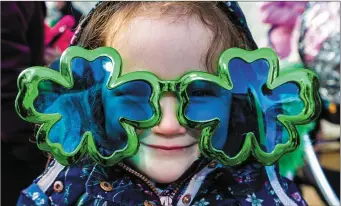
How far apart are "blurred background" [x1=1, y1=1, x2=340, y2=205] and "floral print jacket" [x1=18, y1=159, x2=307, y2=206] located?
211 mm

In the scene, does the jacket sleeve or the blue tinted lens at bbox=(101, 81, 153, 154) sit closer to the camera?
the blue tinted lens at bbox=(101, 81, 153, 154)

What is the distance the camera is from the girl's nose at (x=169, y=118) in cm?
60

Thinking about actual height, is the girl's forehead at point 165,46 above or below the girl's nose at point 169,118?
above

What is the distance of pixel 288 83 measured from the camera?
61 centimetres

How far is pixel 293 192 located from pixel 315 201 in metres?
0.35

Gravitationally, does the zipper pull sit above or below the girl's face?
below

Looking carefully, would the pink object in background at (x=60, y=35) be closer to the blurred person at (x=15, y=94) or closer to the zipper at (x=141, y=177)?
the blurred person at (x=15, y=94)

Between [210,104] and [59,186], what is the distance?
0.98 ft

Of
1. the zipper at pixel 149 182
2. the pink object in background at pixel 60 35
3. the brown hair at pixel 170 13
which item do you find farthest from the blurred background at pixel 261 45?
the zipper at pixel 149 182

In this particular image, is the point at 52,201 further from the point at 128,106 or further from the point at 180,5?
the point at 180,5

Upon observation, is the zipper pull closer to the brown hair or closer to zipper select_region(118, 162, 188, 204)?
zipper select_region(118, 162, 188, 204)

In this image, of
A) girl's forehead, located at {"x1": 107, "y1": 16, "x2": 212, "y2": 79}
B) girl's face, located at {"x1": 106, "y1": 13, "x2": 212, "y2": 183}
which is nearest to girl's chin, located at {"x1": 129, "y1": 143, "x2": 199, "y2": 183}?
girl's face, located at {"x1": 106, "y1": 13, "x2": 212, "y2": 183}

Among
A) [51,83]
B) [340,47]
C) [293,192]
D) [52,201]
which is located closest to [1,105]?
[52,201]

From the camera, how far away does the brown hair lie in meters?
0.67
